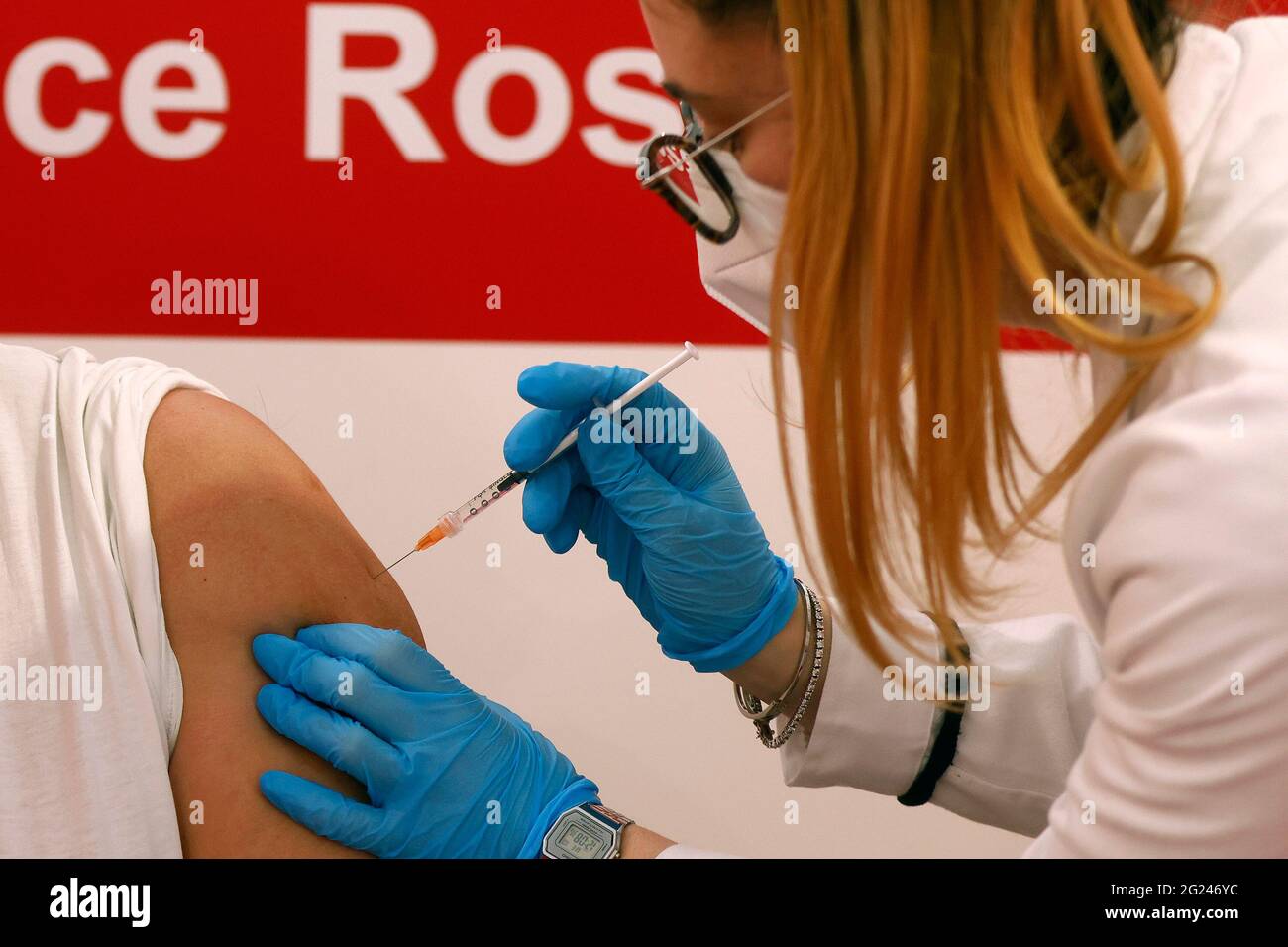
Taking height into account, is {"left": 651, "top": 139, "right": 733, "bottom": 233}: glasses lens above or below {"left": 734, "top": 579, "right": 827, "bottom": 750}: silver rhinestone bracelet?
above

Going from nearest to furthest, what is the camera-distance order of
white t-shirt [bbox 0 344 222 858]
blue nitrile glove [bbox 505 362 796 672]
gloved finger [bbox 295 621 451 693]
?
1. white t-shirt [bbox 0 344 222 858]
2. gloved finger [bbox 295 621 451 693]
3. blue nitrile glove [bbox 505 362 796 672]

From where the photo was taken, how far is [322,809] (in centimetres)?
102

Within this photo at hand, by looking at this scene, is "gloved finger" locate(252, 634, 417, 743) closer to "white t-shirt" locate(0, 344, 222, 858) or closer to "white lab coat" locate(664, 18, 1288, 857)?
"white t-shirt" locate(0, 344, 222, 858)

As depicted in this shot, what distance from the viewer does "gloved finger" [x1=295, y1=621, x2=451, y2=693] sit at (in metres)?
1.08

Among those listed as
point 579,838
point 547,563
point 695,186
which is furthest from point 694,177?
point 547,563

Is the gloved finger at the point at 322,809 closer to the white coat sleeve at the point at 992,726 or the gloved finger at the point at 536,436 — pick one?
the gloved finger at the point at 536,436

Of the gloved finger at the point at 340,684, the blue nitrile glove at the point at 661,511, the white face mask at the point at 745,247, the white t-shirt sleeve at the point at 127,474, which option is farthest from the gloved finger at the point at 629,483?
the white t-shirt sleeve at the point at 127,474

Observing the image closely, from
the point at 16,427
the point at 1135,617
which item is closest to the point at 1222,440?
the point at 1135,617

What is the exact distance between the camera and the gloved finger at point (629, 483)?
1.19 metres

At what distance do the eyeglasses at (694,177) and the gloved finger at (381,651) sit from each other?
494 millimetres

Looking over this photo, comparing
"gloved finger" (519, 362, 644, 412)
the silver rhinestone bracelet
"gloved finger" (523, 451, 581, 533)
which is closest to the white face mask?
"gloved finger" (519, 362, 644, 412)

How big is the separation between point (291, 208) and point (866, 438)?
1.04 meters

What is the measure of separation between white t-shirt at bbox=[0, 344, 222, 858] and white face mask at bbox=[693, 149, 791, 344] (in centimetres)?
56

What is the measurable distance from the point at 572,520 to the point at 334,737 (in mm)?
373
